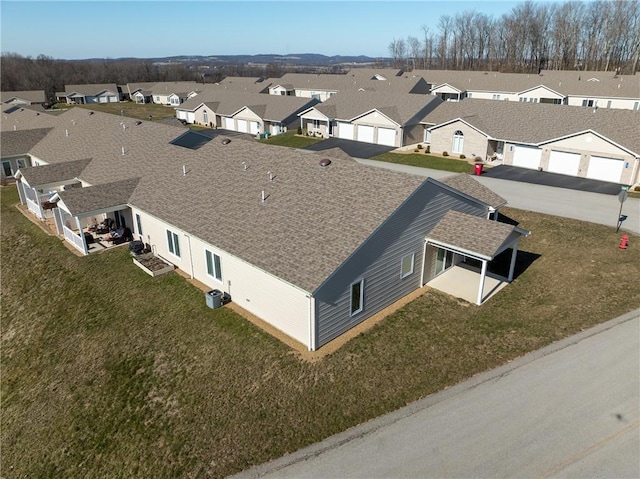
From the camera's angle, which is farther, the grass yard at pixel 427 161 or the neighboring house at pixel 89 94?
the neighboring house at pixel 89 94

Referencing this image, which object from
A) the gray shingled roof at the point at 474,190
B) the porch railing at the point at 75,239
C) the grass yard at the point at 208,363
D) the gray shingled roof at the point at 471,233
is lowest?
the grass yard at the point at 208,363

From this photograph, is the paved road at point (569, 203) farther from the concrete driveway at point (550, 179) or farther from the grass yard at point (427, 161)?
the grass yard at point (427, 161)

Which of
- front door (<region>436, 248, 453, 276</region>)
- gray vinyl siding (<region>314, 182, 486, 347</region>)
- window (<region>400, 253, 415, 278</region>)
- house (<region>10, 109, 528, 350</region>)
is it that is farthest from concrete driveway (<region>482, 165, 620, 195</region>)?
window (<region>400, 253, 415, 278</region>)

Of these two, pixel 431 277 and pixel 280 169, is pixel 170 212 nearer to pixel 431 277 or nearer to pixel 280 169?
pixel 280 169

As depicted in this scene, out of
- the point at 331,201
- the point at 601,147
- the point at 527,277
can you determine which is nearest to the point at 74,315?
the point at 331,201

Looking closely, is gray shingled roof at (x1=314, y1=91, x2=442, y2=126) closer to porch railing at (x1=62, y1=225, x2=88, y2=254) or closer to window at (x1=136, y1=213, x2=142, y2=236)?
window at (x1=136, y1=213, x2=142, y2=236)

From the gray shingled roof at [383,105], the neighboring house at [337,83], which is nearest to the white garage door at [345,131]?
the gray shingled roof at [383,105]
